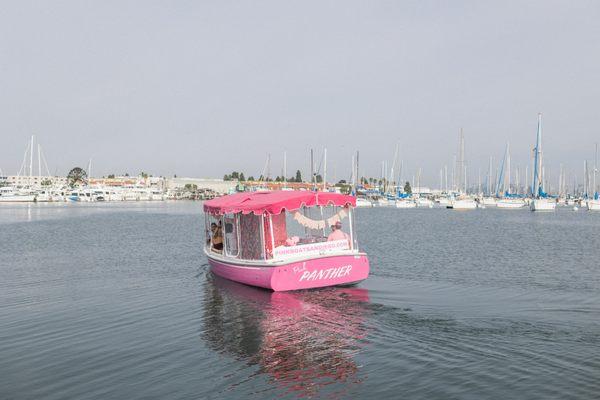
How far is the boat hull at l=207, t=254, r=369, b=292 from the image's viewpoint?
17719mm

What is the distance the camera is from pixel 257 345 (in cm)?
1250

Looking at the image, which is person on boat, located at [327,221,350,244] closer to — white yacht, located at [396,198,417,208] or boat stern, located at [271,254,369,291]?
boat stern, located at [271,254,369,291]

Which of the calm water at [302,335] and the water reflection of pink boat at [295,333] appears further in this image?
the water reflection of pink boat at [295,333]

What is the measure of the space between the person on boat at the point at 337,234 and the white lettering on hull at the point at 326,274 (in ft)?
3.94

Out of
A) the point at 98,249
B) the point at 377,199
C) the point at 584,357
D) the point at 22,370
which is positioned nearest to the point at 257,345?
the point at 22,370

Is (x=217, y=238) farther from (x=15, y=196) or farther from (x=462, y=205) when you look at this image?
(x=15, y=196)

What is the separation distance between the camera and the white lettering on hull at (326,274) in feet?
58.7

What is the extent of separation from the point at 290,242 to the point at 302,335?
592 centimetres

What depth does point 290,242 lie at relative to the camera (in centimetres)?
1881

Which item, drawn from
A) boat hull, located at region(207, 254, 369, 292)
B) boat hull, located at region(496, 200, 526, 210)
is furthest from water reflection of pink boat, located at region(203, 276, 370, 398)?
boat hull, located at region(496, 200, 526, 210)

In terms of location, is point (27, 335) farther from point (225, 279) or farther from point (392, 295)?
point (392, 295)

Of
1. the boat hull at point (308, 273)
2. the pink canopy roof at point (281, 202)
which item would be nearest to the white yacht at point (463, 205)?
the pink canopy roof at point (281, 202)

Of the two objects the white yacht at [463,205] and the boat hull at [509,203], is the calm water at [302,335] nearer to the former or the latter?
the white yacht at [463,205]

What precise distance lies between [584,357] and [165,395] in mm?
8685
